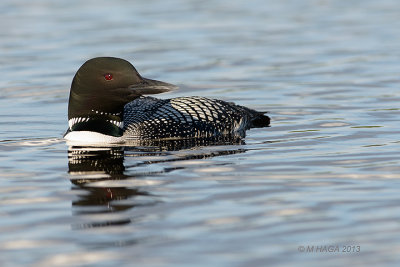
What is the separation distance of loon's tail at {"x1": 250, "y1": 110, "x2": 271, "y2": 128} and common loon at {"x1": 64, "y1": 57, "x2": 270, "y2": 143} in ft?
0.63

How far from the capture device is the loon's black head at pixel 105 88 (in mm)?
7309

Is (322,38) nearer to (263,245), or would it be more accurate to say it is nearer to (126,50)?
(126,50)

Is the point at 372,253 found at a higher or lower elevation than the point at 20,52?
lower

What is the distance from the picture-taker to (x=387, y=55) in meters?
11.6

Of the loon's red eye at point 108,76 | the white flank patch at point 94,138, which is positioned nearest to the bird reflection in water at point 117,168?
the white flank patch at point 94,138

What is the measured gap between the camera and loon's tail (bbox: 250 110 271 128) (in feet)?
27.5

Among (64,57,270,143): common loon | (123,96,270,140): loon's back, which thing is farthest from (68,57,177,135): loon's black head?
(123,96,270,140): loon's back

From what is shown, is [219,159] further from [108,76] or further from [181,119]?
[108,76]

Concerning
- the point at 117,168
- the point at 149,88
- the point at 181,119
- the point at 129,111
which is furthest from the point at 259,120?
the point at 117,168

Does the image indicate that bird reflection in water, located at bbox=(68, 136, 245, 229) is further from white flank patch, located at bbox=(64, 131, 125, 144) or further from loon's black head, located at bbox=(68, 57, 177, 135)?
loon's black head, located at bbox=(68, 57, 177, 135)

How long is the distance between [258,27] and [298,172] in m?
7.80

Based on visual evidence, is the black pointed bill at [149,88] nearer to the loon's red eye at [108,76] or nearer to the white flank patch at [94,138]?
the loon's red eye at [108,76]

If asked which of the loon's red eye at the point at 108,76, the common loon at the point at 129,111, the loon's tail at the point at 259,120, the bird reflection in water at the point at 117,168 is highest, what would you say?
the loon's red eye at the point at 108,76

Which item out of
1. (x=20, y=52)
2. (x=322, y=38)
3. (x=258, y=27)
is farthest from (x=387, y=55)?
(x=20, y=52)
